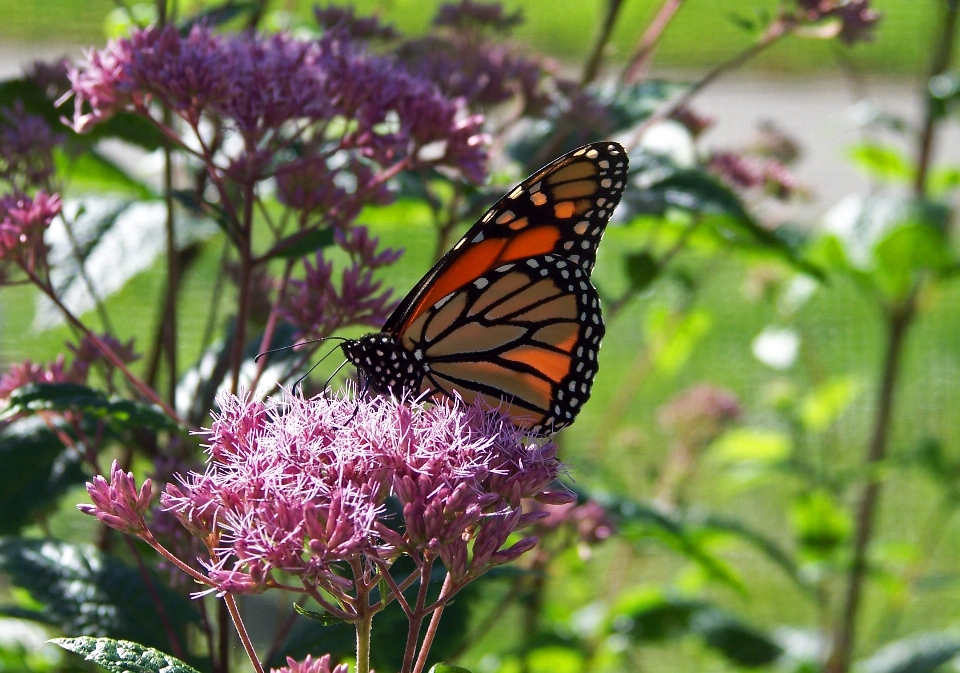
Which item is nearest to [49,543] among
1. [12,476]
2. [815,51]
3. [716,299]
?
[12,476]

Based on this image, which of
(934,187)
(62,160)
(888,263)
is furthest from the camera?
(934,187)

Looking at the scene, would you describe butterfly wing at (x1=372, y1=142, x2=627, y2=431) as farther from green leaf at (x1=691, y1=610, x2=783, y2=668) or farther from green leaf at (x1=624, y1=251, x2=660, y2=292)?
green leaf at (x1=691, y1=610, x2=783, y2=668)

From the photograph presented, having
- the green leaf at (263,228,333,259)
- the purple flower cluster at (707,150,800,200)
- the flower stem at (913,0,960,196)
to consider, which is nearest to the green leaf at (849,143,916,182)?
the flower stem at (913,0,960,196)

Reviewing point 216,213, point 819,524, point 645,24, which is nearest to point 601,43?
point 216,213

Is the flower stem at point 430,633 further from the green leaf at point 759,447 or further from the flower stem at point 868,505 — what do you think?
the green leaf at point 759,447

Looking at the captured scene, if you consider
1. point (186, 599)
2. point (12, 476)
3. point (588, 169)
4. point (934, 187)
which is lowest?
point (186, 599)

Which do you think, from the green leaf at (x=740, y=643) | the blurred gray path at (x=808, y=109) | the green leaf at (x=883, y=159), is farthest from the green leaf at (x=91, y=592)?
the blurred gray path at (x=808, y=109)

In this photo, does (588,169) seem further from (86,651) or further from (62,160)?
(62,160)
